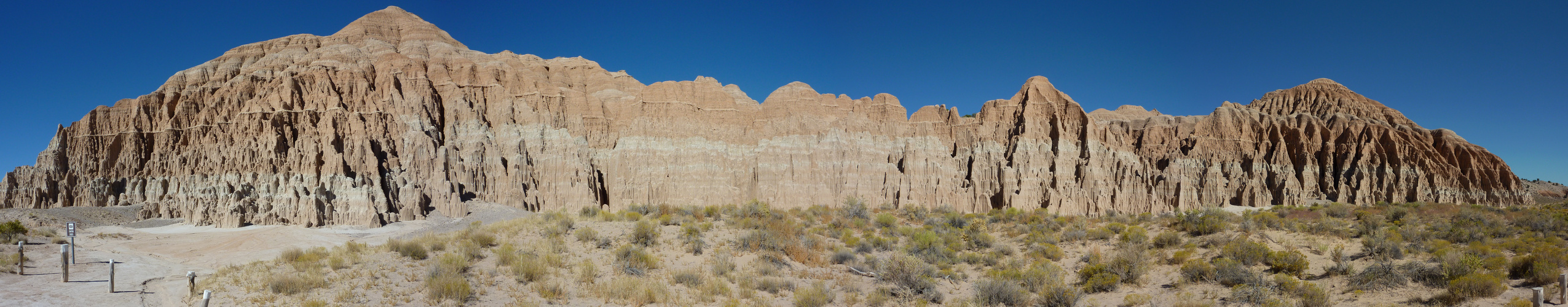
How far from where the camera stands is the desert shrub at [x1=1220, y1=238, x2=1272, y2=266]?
13961 mm

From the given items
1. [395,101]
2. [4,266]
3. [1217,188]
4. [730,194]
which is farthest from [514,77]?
[1217,188]

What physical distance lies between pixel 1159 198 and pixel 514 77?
48452mm

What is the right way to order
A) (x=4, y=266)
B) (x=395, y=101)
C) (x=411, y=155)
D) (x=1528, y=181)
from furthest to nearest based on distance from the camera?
(x=1528, y=181) < (x=395, y=101) < (x=411, y=155) < (x=4, y=266)

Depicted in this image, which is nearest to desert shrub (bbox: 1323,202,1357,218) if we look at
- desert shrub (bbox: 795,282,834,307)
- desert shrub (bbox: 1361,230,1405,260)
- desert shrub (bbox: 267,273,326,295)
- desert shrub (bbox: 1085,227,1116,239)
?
desert shrub (bbox: 1361,230,1405,260)

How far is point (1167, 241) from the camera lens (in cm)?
1727

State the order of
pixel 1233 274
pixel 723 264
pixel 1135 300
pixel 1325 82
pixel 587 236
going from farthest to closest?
pixel 1325 82 → pixel 587 236 → pixel 723 264 → pixel 1233 274 → pixel 1135 300

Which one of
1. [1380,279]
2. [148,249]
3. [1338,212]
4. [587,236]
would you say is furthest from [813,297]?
[1338,212]

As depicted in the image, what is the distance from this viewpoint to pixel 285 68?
147 ft

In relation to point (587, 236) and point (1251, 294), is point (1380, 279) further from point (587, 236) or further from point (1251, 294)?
point (587, 236)

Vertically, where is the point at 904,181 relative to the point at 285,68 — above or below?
below

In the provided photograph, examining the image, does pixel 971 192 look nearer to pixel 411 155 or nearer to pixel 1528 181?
pixel 411 155

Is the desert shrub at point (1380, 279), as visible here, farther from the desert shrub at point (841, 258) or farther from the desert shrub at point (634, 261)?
the desert shrub at point (634, 261)

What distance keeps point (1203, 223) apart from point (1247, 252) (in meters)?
4.76

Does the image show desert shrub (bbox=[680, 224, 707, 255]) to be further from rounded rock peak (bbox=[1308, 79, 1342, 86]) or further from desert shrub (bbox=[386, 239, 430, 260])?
rounded rock peak (bbox=[1308, 79, 1342, 86])
